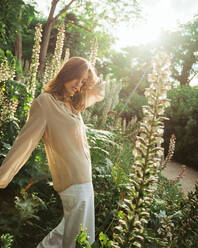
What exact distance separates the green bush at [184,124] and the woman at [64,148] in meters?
9.39

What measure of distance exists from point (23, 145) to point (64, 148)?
0.37m

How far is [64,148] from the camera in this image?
6.35 feet

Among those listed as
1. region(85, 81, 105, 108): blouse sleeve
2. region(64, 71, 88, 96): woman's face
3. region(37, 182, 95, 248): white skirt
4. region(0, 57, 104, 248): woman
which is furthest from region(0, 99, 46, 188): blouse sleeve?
region(85, 81, 105, 108): blouse sleeve

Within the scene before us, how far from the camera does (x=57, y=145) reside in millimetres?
1937

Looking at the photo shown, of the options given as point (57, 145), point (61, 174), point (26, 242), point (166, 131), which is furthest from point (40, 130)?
point (166, 131)

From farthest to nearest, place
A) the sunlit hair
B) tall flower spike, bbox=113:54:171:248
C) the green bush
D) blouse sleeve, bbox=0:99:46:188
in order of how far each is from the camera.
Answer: the green bush → the sunlit hair → blouse sleeve, bbox=0:99:46:188 → tall flower spike, bbox=113:54:171:248

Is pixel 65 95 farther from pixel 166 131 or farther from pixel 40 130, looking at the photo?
pixel 166 131

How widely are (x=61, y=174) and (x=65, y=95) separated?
32.1 inches

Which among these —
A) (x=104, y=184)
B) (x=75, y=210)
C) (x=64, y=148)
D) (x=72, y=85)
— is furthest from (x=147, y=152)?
(x=104, y=184)

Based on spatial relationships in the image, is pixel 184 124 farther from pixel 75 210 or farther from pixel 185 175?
pixel 75 210

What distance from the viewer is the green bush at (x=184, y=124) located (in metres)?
10.3

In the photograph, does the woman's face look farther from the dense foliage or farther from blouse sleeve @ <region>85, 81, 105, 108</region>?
the dense foliage

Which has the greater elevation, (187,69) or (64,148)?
(187,69)

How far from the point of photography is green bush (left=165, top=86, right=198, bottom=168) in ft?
33.9
